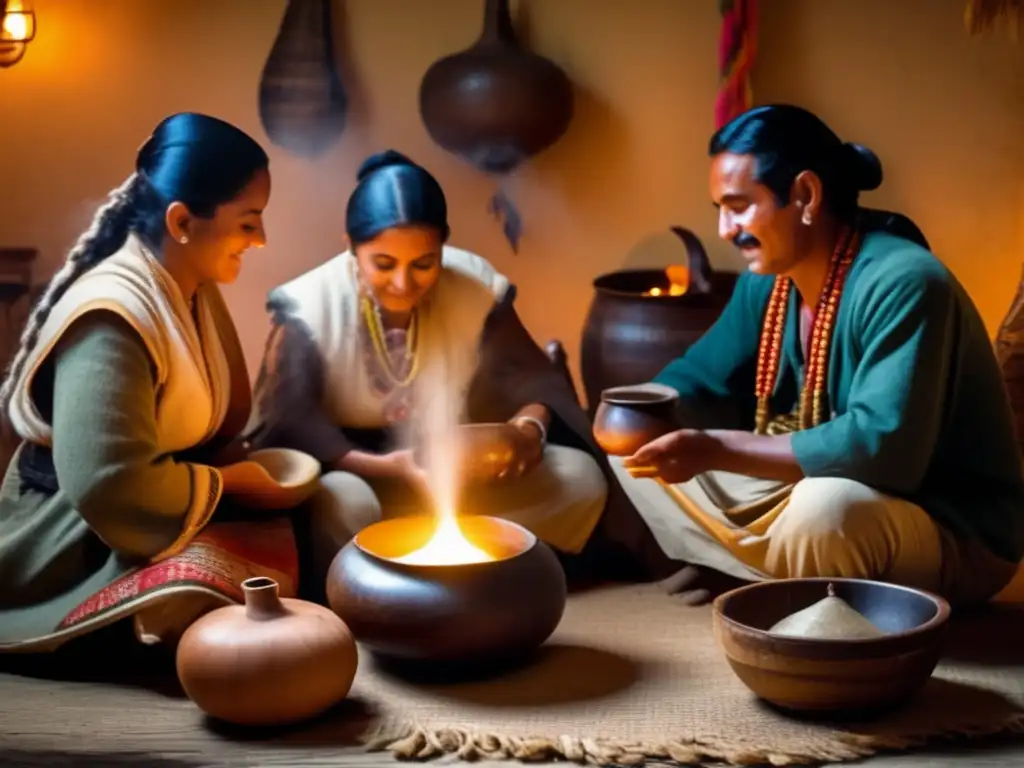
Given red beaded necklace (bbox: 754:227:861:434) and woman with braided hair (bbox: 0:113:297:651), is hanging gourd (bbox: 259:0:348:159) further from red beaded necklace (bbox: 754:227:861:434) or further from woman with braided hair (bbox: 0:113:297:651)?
red beaded necklace (bbox: 754:227:861:434)

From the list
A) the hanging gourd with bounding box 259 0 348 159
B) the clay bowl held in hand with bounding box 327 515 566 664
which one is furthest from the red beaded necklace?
the hanging gourd with bounding box 259 0 348 159

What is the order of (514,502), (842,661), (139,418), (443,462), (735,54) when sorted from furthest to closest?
(735,54) < (514,502) < (443,462) < (139,418) < (842,661)

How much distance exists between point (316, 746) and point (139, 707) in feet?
1.37

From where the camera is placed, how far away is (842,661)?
2.39 metres

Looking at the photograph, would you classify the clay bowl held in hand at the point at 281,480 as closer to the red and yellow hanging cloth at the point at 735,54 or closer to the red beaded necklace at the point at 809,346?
the red beaded necklace at the point at 809,346

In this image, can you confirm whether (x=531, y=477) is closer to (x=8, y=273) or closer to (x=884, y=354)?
(x=884, y=354)

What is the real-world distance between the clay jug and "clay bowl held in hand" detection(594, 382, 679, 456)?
1.08m

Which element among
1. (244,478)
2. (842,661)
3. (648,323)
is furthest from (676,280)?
(842,661)

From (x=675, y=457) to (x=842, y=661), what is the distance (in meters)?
0.63

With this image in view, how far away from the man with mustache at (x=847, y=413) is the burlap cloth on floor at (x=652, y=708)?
9.7 inches

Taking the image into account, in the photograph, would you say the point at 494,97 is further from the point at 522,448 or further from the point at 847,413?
the point at 847,413

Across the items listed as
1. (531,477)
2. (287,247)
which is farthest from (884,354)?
(287,247)

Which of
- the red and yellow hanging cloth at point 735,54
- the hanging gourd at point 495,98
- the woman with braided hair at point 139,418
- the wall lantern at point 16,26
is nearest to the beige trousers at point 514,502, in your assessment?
the woman with braided hair at point 139,418

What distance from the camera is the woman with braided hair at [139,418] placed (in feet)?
8.74
